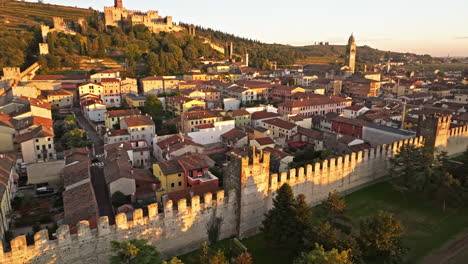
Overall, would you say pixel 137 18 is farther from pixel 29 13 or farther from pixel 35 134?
pixel 35 134

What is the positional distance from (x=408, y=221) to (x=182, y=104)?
127ft

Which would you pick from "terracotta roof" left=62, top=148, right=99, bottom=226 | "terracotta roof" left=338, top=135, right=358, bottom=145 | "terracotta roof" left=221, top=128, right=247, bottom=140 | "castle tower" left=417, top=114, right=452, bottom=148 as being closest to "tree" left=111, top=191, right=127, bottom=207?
"terracotta roof" left=62, top=148, right=99, bottom=226

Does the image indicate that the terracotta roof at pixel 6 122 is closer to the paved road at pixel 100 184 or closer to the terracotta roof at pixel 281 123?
the paved road at pixel 100 184

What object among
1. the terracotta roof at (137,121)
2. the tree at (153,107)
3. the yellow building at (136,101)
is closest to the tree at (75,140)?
the terracotta roof at (137,121)

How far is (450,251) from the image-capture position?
55.6ft

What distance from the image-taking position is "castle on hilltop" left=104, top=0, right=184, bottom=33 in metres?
105

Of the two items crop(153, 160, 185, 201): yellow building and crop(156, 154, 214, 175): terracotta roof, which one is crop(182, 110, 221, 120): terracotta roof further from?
crop(153, 160, 185, 201): yellow building

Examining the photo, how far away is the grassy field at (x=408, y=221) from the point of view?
17.0 meters

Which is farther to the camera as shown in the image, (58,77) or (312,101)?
(58,77)

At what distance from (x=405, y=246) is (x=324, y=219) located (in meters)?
4.51

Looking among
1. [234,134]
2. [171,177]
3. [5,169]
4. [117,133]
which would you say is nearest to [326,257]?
[171,177]

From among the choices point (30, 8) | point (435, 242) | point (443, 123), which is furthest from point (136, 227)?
point (30, 8)

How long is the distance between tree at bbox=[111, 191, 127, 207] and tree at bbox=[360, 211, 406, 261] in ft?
56.9

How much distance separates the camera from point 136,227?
51.1 feet
